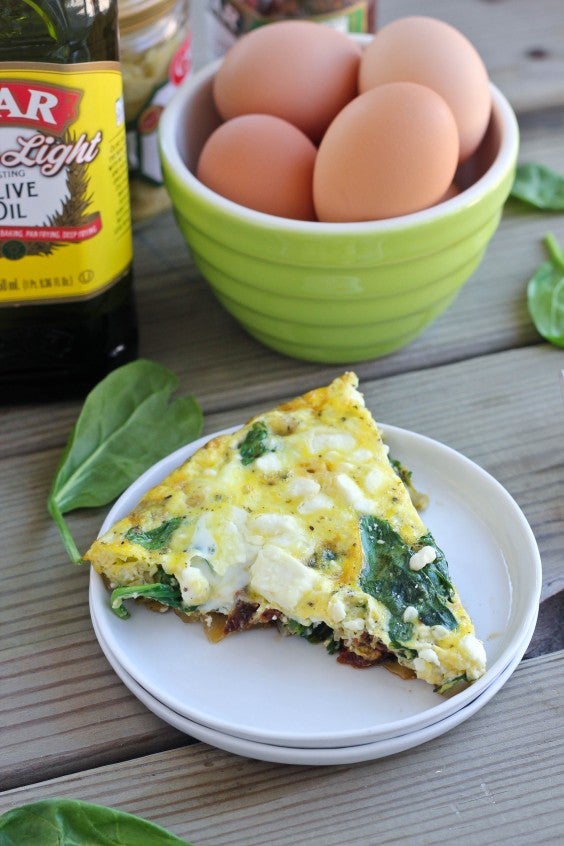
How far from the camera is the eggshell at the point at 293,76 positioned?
1.05 meters

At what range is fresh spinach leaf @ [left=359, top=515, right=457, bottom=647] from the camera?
78cm

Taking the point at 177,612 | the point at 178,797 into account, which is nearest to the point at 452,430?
the point at 177,612

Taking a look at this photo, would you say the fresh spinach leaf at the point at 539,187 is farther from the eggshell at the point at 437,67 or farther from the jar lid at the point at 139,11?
the jar lid at the point at 139,11

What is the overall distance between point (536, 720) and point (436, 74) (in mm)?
616

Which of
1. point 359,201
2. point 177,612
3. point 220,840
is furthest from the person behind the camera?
point 359,201

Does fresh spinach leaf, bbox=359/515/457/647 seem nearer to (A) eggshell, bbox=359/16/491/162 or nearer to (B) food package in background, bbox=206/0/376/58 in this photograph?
(A) eggshell, bbox=359/16/491/162

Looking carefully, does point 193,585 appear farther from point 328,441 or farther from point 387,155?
point 387,155

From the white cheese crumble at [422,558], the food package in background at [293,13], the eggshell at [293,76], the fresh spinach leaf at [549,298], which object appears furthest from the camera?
the food package in background at [293,13]

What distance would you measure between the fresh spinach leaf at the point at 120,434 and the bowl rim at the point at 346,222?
19cm

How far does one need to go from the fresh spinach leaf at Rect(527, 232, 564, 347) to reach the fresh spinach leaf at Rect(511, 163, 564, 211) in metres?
0.11

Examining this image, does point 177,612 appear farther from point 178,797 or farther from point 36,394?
point 36,394

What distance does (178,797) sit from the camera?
0.75 metres

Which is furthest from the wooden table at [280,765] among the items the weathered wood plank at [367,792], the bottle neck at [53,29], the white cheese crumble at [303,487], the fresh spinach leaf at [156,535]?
the bottle neck at [53,29]

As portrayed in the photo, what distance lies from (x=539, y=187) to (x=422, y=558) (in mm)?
726
